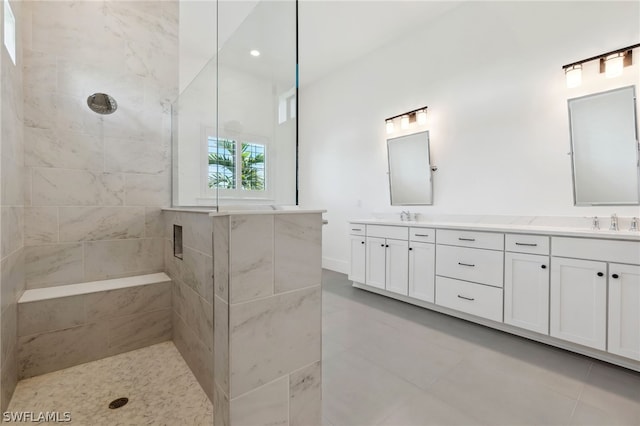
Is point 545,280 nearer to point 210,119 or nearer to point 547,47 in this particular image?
point 547,47

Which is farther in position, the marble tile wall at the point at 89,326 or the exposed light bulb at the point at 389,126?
the exposed light bulb at the point at 389,126

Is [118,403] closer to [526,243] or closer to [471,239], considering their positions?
[471,239]

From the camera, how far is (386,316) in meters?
2.70

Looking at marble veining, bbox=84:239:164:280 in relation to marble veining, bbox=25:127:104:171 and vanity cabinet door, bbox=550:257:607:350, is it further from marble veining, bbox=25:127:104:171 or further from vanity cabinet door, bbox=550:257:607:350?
vanity cabinet door, bbox=550:257:607:350

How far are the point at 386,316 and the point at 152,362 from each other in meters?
1.95

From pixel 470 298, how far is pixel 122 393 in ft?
8.60

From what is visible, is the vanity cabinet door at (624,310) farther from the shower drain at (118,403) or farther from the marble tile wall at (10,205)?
the marble tile wall at (10,205)

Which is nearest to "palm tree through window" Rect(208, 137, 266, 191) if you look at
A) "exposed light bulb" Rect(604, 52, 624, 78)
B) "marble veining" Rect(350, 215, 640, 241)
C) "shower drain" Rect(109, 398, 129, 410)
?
"shower drain" Rect(109, 398, 129, 410)

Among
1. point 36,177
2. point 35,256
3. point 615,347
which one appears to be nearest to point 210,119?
point 36,177

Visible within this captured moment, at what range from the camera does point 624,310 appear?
1.76 m

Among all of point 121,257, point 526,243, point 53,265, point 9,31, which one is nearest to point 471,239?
point 526,243

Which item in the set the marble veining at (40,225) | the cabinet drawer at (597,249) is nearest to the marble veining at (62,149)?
the marble veining at (40,225)

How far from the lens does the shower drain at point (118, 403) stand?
1.43 meters

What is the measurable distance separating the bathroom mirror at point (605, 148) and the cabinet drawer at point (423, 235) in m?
1.16
